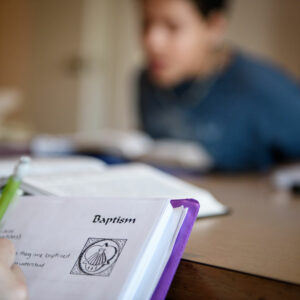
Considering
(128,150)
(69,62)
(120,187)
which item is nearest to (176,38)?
(128,150)

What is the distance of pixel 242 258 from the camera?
375mm

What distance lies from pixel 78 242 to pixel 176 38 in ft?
7.26

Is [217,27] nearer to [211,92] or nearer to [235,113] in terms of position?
[211,92]

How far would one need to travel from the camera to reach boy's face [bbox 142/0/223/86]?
7.78 feet

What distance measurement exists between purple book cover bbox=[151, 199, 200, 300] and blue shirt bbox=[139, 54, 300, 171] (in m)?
1.24

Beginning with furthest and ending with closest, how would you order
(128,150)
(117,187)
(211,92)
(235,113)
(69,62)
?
(69,62) → (211,92) → (235,113) → (128,150) → (117,187)

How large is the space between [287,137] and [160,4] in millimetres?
1158

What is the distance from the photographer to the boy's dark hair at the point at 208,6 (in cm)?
223

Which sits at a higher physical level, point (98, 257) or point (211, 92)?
point (211, 92)

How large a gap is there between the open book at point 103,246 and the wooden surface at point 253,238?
0.04 metres

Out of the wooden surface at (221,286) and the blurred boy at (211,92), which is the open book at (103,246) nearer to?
the wooden surface at (221,286)

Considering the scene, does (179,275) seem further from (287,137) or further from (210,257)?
(287,137)

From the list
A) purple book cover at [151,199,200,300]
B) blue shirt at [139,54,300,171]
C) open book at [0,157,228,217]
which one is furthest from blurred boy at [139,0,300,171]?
purple book cover at [151,199,200,300]

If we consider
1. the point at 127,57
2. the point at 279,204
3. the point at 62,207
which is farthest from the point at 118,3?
the point at 62,207
